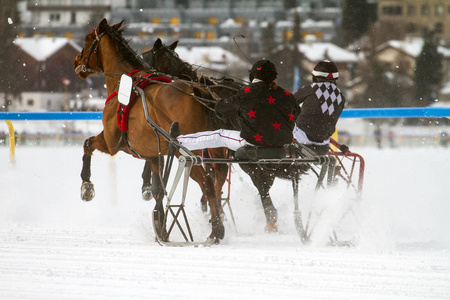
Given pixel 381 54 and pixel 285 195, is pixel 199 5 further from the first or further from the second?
pixel 285 195

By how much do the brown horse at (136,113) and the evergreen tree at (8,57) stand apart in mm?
10727

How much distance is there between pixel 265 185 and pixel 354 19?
1538 inches

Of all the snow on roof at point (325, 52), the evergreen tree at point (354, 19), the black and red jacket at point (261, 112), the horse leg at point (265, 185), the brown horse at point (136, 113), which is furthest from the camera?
the evergreen tree at point (354, 19)

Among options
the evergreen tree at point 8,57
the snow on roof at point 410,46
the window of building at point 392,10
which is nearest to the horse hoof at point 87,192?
the evergreen tree at point 8,57

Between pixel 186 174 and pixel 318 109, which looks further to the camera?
pixel 318 109

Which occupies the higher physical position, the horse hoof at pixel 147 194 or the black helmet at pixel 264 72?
the black helmet at pixel 264 72

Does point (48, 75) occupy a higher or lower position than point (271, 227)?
lower

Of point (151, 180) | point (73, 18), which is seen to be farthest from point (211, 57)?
point (151, 180)

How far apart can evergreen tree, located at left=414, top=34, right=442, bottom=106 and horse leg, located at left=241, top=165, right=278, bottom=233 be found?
31447 millimetres

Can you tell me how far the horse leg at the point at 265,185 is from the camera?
5.92 m

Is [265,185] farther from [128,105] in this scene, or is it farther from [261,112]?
[128,105]

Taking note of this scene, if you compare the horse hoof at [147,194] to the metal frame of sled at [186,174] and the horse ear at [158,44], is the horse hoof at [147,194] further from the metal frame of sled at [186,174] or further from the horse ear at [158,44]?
the horse ear at [158,44]

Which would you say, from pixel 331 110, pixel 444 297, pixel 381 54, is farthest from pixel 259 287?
pixel 381 54

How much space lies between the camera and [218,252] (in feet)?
17.8
